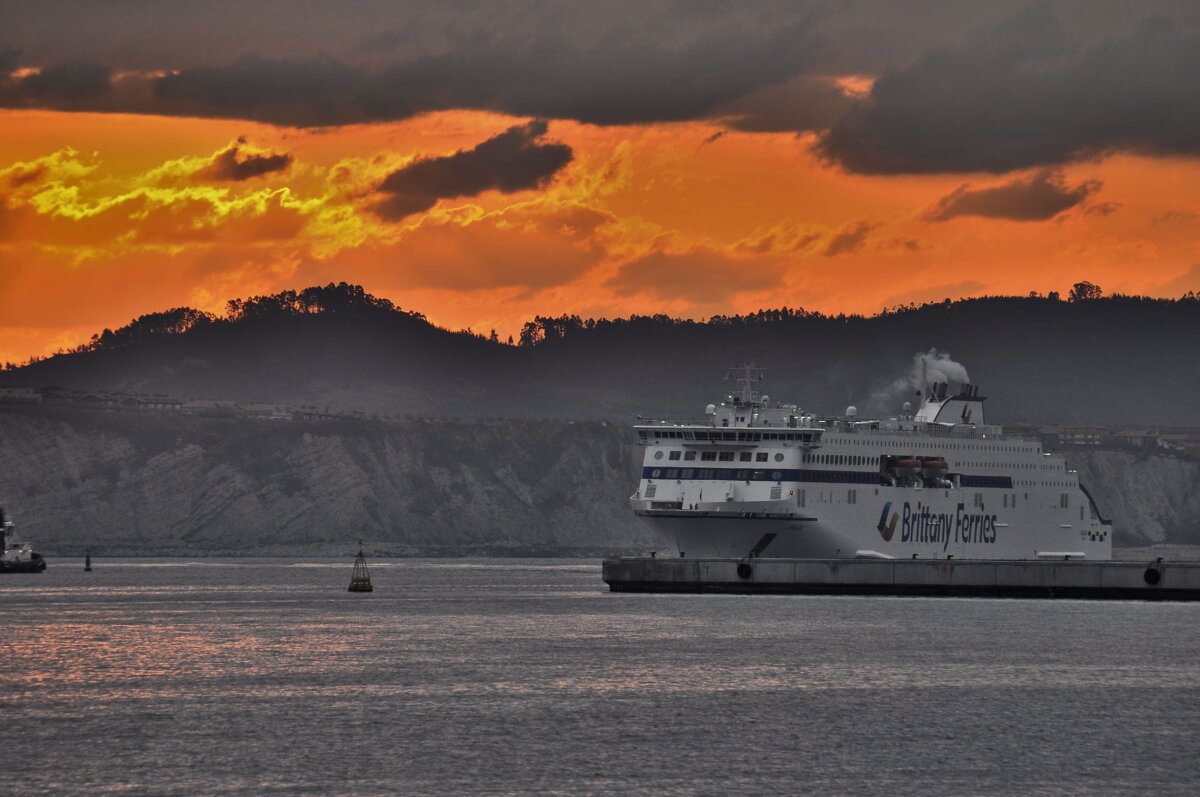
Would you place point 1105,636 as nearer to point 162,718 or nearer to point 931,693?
point 931,693

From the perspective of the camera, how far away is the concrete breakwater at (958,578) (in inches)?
3652

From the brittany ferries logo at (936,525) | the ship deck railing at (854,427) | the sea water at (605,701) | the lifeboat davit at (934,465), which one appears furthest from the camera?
the lifeboat davit at (934,465)

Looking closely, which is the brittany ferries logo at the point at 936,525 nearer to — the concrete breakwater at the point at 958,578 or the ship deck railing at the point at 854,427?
the ship deck railing at the point at 854,427

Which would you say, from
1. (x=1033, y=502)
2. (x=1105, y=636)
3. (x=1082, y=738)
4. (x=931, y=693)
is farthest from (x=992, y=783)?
(x=1033, y=502)

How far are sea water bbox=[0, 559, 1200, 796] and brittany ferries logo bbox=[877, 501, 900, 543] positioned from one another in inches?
554

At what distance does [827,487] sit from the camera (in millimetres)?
104625

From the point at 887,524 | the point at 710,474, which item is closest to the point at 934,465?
the point at 887,524

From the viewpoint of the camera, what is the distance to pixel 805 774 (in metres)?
41.2

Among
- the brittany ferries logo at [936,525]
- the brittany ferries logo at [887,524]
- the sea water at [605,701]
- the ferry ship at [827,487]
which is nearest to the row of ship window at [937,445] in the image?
the ferry ship at [827,487]

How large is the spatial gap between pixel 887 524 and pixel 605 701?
186ft

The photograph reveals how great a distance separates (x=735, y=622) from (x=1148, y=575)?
21.4m

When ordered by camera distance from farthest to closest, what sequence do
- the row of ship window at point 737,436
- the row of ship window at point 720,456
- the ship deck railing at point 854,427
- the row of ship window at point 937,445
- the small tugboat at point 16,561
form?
the small tugboat at point 16,561
the row of ship window at point 937,445
the ship deck railing at point 854,427
the row of ship window at point 720,456
the row of ship window at point 737,436

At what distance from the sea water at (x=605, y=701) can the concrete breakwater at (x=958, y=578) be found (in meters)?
1.11

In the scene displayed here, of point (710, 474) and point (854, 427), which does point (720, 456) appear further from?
point (854, 427)
